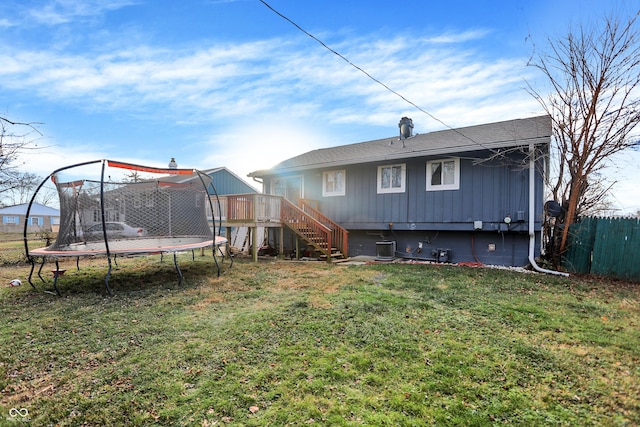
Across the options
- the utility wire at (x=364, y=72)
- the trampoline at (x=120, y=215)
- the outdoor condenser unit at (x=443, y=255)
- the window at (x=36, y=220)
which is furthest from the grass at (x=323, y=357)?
the window at (x=36, y=220)

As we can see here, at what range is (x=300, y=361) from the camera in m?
2.83

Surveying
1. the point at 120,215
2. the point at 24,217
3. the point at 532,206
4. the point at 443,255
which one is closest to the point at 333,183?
the point at 443,255

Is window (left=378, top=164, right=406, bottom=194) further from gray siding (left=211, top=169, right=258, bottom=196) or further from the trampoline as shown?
gray siding (left=211, top=169, right=258, bottom=196)

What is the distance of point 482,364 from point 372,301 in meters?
2.02

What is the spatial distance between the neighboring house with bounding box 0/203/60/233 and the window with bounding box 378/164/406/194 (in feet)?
111

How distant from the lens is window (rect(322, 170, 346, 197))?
11031 mm

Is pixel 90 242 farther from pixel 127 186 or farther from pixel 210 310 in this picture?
pixel 210 310

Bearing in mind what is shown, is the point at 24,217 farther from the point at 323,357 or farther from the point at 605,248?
the point at 605,248

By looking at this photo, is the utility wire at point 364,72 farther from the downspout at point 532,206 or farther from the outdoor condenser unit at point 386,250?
the outdoor condenser unit at point 386,250

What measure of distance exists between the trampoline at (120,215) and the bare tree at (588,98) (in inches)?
336

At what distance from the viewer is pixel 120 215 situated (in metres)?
6.81

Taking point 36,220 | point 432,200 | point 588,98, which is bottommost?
point 36,220

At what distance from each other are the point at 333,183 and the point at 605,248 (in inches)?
300

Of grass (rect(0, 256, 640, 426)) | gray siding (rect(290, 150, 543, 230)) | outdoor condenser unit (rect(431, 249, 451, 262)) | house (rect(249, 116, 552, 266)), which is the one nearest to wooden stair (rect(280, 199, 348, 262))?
house (rect(249, 116, 552, 266))
